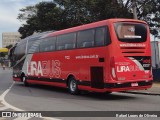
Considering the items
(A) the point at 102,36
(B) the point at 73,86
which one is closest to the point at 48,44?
(B) the point at 73,86

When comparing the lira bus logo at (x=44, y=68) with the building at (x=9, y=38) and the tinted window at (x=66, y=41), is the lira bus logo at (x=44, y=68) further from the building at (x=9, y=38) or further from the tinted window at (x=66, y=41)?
the building at (x=9, y=38)

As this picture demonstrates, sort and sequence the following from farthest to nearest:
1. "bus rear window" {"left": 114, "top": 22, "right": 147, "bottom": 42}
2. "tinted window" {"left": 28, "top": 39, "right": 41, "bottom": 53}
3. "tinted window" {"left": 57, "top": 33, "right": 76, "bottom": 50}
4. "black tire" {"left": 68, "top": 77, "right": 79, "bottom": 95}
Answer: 1. "tinted window" {"left": 28, "top": 39, "right": 41, "bottom": 53}
2. "tinted window" {"left": 57, "top": 33, "right": 76, "bottom": 50}
3. "black tire" {"left": 68, "top": 77, "right": 79, "bottom": 95}
4. "bus rear window" {"left": 114, "top": 22, "right": 147, "bottom": 42}

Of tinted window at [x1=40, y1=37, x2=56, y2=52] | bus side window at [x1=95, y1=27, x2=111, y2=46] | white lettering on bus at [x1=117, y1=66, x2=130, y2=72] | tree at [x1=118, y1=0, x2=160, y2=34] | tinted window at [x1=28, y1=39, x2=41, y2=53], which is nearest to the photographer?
white lettering on bus at [x1=117, y1=66, x2=130, y2=72]

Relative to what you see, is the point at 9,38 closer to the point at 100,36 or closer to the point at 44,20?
the point at 44,20

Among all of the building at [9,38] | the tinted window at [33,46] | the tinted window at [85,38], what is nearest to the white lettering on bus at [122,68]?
the tinted window at [85,38]

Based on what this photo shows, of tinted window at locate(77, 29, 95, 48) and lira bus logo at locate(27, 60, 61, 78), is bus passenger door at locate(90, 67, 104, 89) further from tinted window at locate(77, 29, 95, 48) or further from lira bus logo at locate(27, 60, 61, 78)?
lira bus logo at locate(27, 60, 61, 78)

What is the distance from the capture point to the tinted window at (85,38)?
1777cm

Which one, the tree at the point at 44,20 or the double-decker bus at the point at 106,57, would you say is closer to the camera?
the double-decker bus at the point at 106,57

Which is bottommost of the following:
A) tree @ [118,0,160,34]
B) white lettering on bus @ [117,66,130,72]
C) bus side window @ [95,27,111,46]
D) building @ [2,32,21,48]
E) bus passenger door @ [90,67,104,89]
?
bus passenger door @ [90,67,104,89]

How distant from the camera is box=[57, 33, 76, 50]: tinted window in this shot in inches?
771

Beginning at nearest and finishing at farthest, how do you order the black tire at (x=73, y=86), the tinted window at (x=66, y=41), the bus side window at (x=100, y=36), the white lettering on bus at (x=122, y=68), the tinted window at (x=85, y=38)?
the white lettering on bus at (x=122, y=68) < the bus side window at (x=100, y=36) < the tinted window at (x=85, y=38) < the black tire at (x=73, y=86) < the tinted window at (x=66, y=41)

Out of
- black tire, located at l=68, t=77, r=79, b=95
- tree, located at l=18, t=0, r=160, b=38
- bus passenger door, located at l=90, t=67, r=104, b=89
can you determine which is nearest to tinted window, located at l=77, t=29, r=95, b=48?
bus passenger door, located at l=90, t=67, r=104, b=89

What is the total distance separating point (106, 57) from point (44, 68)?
7.97 metres

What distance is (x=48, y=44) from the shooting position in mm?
22969
